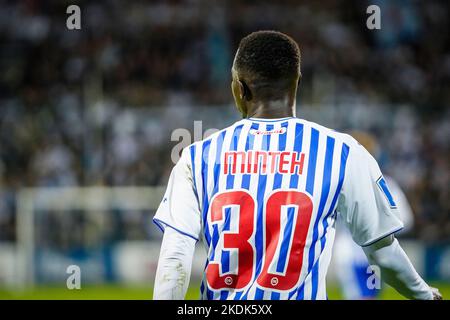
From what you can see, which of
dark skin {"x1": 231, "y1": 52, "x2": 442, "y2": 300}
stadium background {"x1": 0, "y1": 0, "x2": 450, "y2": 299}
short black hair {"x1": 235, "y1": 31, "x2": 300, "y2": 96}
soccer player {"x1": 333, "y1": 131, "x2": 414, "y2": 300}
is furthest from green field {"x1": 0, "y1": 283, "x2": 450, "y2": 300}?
short black hair {"x1": 235, "y1": 31, "x2": 300, "y2": 96}

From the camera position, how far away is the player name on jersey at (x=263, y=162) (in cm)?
368

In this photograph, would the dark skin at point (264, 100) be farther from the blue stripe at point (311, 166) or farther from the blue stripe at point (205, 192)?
the blue stripe at point (205, 192)

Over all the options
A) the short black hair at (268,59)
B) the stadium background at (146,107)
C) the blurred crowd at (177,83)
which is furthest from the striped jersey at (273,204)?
the blurred crowd at (177,83)

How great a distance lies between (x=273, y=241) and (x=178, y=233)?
383mm

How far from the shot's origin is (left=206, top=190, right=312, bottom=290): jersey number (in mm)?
3570

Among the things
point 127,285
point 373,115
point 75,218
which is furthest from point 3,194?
point 373,115

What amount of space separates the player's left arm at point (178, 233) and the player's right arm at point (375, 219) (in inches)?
23.2

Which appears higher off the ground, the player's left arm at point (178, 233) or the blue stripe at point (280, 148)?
the blue stripe at point (280, 148)

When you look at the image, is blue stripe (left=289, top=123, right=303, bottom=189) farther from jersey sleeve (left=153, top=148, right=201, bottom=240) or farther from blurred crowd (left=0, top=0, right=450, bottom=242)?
blurred crowd (left=0, top=0, right=450, bottom=242)

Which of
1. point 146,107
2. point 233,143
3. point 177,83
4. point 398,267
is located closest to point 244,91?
point 233,143

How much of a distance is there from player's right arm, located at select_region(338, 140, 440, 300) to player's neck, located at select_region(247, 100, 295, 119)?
30 centimetres

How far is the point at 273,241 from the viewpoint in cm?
357

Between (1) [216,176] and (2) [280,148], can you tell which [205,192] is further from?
(2) [280,148]
